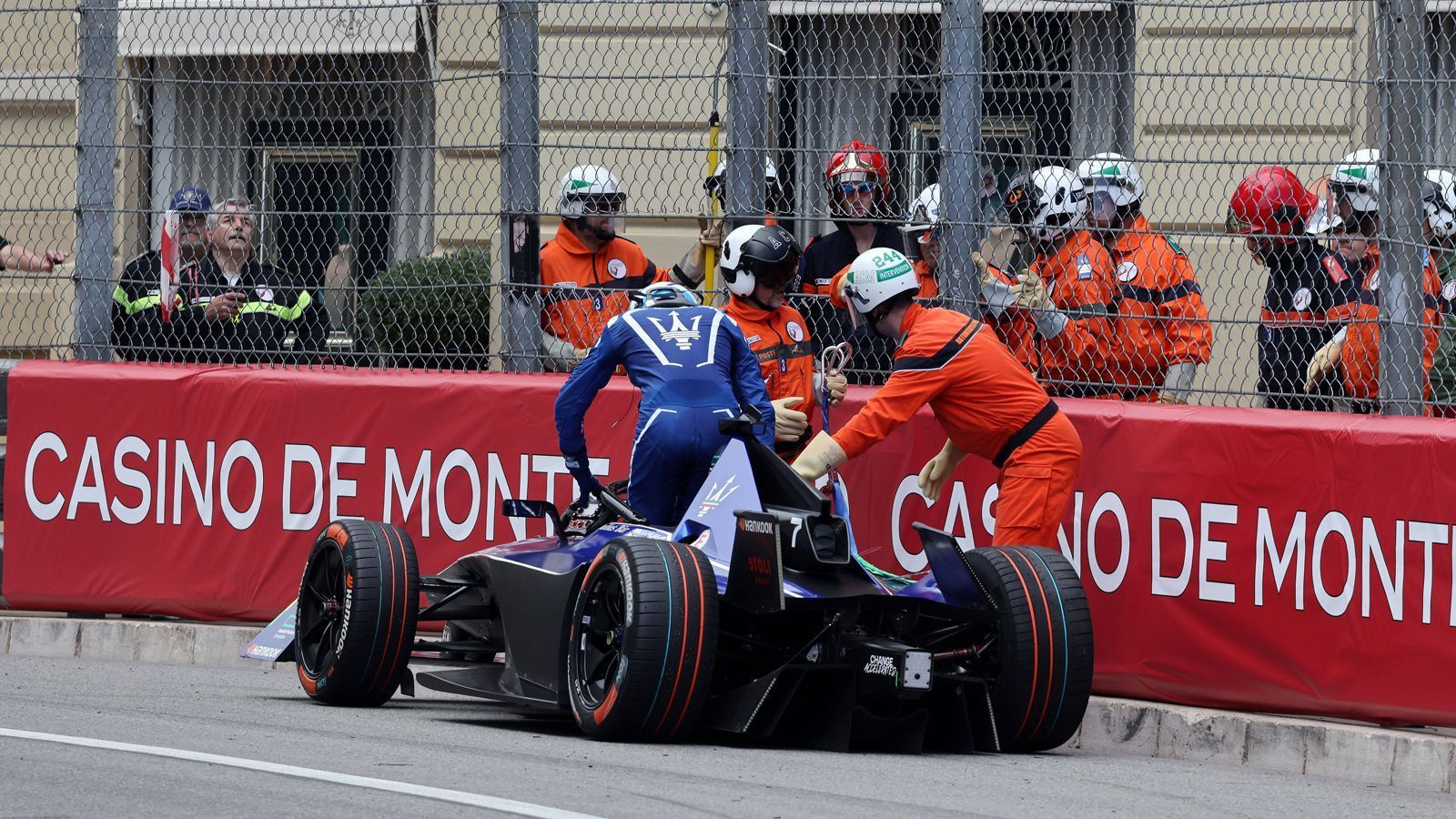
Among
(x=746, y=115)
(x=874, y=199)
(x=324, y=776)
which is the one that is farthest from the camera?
(x=874, y=199)

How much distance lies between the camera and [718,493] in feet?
25.0

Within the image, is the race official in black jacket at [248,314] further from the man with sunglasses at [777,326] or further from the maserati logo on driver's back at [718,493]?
the maserati logo on driver's back at [718,493]

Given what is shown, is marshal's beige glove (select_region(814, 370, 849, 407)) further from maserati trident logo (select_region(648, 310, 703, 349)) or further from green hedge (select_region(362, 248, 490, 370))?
green hedge (select_region(362, 248, 490, 370))

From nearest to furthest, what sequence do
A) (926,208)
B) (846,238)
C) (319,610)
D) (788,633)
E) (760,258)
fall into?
(788,633)
(319,610)
(760,258)
(926,208)
(846,238)

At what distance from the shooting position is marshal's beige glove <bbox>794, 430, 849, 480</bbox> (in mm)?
7996

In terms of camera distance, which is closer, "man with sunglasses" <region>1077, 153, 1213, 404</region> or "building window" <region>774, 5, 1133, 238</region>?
"man with sunglasses" <region>1077, 153, 1213, 404</region>

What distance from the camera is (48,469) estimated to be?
1048 centimetres

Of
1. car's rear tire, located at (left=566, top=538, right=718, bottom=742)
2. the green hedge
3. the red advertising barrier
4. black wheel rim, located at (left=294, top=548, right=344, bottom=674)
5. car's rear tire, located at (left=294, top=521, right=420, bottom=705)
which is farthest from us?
the green hedge

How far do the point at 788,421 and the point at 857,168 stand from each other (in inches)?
48.8

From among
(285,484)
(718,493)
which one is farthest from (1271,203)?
(285,484)

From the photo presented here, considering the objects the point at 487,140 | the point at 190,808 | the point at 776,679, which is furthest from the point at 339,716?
the point at 487,140

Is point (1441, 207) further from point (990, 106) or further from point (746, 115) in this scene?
point (746, 115)

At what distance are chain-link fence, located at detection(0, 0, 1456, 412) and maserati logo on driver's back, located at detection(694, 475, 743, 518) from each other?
173cm

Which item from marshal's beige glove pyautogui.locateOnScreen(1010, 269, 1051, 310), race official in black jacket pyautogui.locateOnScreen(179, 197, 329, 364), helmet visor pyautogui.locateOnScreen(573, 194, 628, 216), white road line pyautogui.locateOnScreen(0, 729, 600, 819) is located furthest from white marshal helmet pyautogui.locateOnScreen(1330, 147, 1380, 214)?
race official in black jacket pyautogui.locateOnScreen(179, 197, 329, 364)
